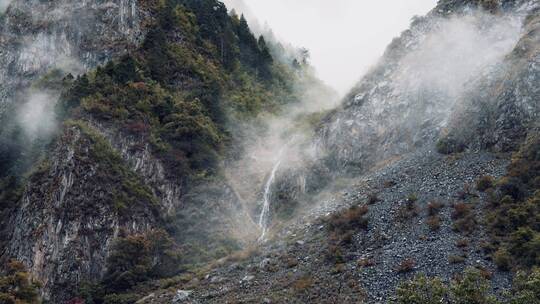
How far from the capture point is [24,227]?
60656 millimetres

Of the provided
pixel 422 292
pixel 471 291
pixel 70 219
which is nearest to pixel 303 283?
pixel 422 292

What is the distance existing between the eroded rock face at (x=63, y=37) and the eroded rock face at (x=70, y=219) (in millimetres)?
24966

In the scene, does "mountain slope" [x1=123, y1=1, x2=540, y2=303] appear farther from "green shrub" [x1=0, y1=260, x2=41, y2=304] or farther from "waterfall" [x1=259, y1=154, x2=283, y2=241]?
"green shrub" [x1=0, y1=260, x2=41, y2=304]

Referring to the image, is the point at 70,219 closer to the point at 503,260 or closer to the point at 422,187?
the point at 422,187

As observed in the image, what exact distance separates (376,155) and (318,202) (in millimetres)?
9215

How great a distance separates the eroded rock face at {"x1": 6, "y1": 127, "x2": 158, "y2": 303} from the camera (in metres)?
57.6

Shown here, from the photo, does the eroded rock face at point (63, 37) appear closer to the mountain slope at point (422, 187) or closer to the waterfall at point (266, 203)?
the waterfall at point (266, 203)

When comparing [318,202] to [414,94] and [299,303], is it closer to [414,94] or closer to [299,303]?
[414,94]

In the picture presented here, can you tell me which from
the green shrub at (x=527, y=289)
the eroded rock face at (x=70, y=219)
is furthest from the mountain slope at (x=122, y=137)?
the green shrub at (x=527, y=289)

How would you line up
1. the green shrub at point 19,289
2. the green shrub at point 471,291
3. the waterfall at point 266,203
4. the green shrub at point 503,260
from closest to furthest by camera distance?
the green shrub at point 471,291 → the green shrub at point 503,260 → the green shrub at point 19,289 → the waterfall at point 266,203

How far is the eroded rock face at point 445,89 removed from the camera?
179 ft

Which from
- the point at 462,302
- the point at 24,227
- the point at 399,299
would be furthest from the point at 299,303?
the point at 24,227

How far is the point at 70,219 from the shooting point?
6038cm

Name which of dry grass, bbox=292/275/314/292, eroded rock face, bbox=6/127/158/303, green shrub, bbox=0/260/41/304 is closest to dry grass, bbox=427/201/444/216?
dry grass, bbox=292/275/314/292
